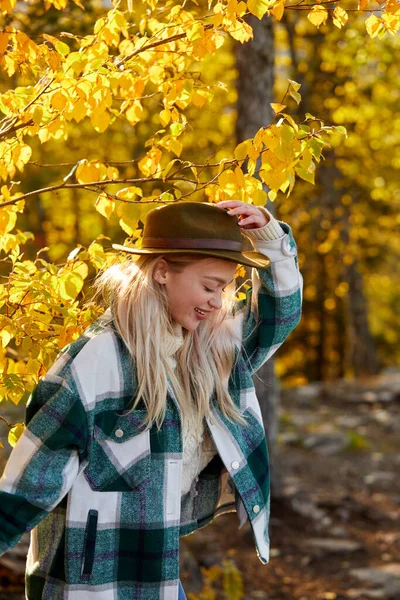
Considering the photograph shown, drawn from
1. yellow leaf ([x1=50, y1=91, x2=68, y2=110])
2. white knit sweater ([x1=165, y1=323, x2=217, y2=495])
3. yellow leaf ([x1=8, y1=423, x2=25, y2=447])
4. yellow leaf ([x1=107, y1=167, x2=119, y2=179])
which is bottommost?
yellow leaf ([x1=8, y1=423, x2=25, y2=447])

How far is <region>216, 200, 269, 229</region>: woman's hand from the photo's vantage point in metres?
2.47

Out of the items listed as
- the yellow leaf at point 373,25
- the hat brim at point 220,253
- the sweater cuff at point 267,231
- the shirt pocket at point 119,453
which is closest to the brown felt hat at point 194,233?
the hat brim at point 220,253

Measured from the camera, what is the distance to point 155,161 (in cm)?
309

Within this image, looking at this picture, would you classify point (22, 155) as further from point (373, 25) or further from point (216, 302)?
point (373, 25)

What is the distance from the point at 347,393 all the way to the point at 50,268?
9.07 meters

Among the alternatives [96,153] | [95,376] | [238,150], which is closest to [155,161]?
[238,150]

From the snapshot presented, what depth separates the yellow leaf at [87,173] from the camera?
3020 mm

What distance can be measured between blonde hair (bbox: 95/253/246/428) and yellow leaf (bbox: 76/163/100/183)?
0.57 m

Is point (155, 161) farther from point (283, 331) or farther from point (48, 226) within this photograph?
point (48, 226)

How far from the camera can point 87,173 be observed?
3.03 m

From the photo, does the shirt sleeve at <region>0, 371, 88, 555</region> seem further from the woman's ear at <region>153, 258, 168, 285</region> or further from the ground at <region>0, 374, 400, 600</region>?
the ground at <region>0, 374, 400, 600</region>

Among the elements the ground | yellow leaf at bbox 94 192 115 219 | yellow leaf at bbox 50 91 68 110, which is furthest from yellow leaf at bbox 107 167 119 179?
the ground

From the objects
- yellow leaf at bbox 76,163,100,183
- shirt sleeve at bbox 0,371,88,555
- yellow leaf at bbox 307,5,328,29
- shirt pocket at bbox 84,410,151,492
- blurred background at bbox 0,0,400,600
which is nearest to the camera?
shirt sleeve at bbox 0,371,88,555

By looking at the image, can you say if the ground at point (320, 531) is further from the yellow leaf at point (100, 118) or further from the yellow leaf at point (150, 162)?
the yellow leaf at point (100, 118)
